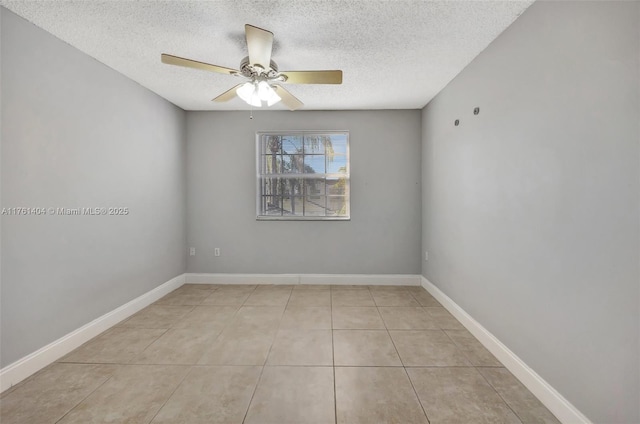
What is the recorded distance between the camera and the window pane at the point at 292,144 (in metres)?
4.00

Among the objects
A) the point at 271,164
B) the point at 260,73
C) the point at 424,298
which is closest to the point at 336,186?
the point at 271,164

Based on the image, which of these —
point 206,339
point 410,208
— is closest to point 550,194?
point 410,208

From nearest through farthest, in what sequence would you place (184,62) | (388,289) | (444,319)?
(184,62), (444,319), (388,289)

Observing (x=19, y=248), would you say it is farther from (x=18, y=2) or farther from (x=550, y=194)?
(x=550, y=194)

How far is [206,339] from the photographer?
7.84 feet

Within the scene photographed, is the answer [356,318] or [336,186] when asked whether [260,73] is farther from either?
[356,318]

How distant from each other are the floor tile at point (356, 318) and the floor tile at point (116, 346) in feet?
5.48

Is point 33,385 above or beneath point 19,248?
beneath

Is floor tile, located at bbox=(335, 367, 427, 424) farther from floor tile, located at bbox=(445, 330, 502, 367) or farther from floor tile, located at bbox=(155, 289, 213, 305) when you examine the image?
floor tile, located at bbox=(155, 289, 213, 305)

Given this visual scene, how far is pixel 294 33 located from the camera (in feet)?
6.77

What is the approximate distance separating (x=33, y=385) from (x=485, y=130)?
379 centimetres

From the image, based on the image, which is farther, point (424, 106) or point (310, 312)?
point (424, 106)

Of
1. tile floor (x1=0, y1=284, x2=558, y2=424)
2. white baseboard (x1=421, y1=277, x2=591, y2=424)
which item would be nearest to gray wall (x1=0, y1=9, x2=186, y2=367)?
tile floor (x1=0, y1=284, x2=558, y2=424)

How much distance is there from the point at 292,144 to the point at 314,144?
0.32 meters
